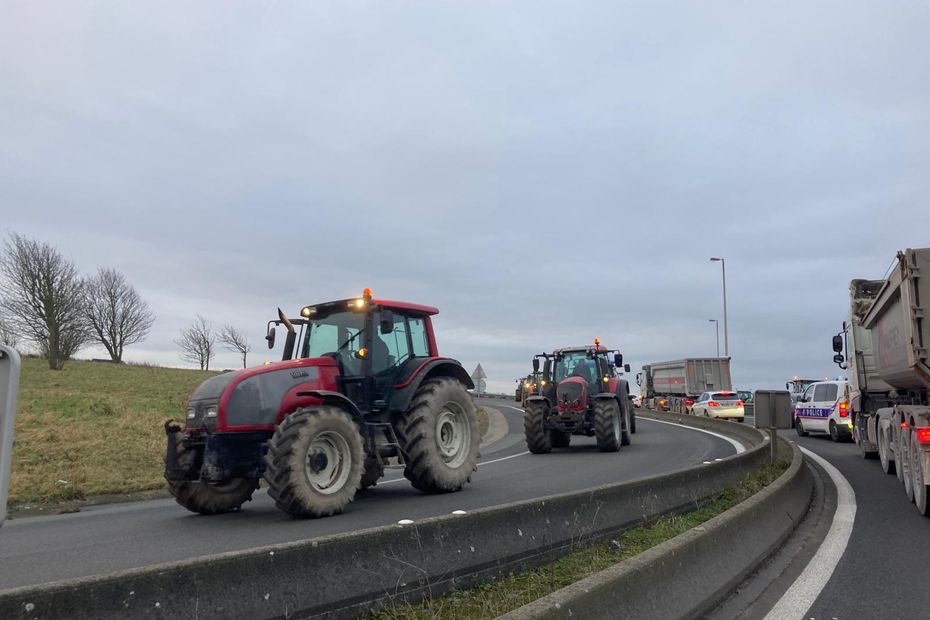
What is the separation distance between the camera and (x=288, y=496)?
24.0 ft

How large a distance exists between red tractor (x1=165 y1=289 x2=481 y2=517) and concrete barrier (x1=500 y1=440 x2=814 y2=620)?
4.11 meters

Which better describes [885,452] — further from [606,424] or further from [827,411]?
[827,411]

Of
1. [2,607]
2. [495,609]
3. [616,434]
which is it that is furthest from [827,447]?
[2,607]

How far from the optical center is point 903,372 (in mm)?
9344

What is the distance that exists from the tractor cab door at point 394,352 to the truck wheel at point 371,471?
26.2 inches

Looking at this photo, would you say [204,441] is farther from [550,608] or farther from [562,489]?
[550,608]

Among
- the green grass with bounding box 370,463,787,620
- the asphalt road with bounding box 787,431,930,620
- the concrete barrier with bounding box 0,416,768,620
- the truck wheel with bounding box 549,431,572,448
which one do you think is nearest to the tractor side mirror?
the concrete barrier with bounding box 0,416,768,620

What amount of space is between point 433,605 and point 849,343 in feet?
48.0

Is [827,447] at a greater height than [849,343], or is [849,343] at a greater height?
[849,343]

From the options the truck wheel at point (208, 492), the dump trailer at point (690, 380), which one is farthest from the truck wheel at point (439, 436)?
the dump trailer at point (690, 380)

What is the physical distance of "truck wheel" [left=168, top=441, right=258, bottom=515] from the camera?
8.03 metres

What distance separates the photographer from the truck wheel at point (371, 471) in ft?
29.9

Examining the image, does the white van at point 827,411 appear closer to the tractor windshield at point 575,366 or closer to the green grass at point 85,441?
the tractor windshield at point 575,366

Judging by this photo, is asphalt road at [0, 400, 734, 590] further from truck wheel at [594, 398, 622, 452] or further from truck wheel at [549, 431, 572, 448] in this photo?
truck wheel at [549, 431, 572, 448]
